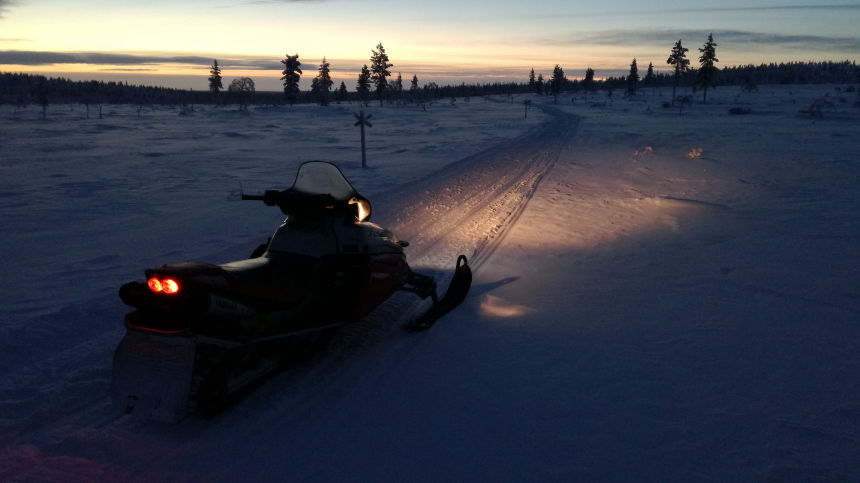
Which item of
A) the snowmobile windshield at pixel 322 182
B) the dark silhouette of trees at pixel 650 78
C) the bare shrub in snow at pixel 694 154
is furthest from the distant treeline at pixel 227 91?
the snowmobile windshield at pixel 322 182

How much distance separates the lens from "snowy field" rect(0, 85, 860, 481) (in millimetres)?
3037

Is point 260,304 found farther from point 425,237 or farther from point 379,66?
point 379,66

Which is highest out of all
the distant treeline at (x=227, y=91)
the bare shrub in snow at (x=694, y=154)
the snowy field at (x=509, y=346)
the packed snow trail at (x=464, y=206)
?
the distant treeline at (x=227, y=91)

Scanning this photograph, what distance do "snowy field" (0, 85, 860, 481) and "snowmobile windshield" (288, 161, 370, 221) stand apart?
1.26 meters

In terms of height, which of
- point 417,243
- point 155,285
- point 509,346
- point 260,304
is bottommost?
point 509,346

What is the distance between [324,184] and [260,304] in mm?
1378

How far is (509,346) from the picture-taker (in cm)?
452

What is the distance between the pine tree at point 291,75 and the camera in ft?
207

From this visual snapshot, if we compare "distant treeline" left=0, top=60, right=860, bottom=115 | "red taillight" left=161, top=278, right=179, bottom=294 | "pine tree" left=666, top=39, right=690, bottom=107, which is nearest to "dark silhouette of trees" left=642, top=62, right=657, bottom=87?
"distant treeline" left=0, top=60, right=860, bottom=115

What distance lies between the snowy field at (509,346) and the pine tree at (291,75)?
2190 inches

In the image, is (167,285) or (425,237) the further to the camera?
(425,237)

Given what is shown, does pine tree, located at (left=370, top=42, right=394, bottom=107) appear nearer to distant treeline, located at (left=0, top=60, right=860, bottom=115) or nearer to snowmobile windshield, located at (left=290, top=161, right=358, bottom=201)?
distant treeline, located at (left=0, top=60, right=860, bottom=115)

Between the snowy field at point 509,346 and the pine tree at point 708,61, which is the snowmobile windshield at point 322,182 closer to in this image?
the snowy field at point 509,346

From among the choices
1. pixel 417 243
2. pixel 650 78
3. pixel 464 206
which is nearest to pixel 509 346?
pixel 417 243
